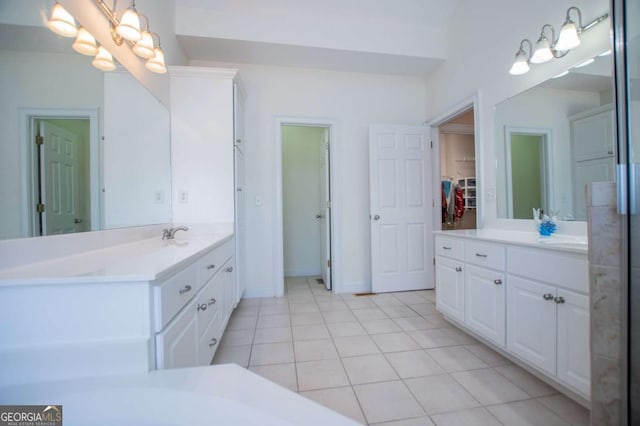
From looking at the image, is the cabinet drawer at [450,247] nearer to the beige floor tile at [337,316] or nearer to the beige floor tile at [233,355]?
the beige floor tile at [337,316]

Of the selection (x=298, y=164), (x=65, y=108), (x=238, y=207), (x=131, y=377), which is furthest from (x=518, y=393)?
(x=298, y=164)

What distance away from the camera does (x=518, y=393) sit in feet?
4.48

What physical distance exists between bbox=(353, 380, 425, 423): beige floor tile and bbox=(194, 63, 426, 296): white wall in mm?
1667

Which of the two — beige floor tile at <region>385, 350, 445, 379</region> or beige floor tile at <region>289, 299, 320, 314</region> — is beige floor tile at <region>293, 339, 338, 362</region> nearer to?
beige floor tile at <region>385, 350, 445, 379</region>

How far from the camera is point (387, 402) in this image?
1.31m

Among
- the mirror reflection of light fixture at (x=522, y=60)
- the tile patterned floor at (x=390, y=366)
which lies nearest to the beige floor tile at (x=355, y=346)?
the tile patterned floor at (x=390, y=366)

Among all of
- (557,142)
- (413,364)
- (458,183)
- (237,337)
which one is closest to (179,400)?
(413,364)

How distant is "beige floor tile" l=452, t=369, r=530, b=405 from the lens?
1333 millimetres

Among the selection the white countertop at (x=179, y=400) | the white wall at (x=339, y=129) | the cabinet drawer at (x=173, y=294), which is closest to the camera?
the white countertop at (x=179, y=400)

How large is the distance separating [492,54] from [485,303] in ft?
6.96

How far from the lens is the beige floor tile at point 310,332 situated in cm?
199

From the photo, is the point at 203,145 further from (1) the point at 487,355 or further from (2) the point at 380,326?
(1) the point at 487,355

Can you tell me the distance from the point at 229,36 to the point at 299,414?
10.00 ft

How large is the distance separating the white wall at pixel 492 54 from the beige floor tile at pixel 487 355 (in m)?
1.10
